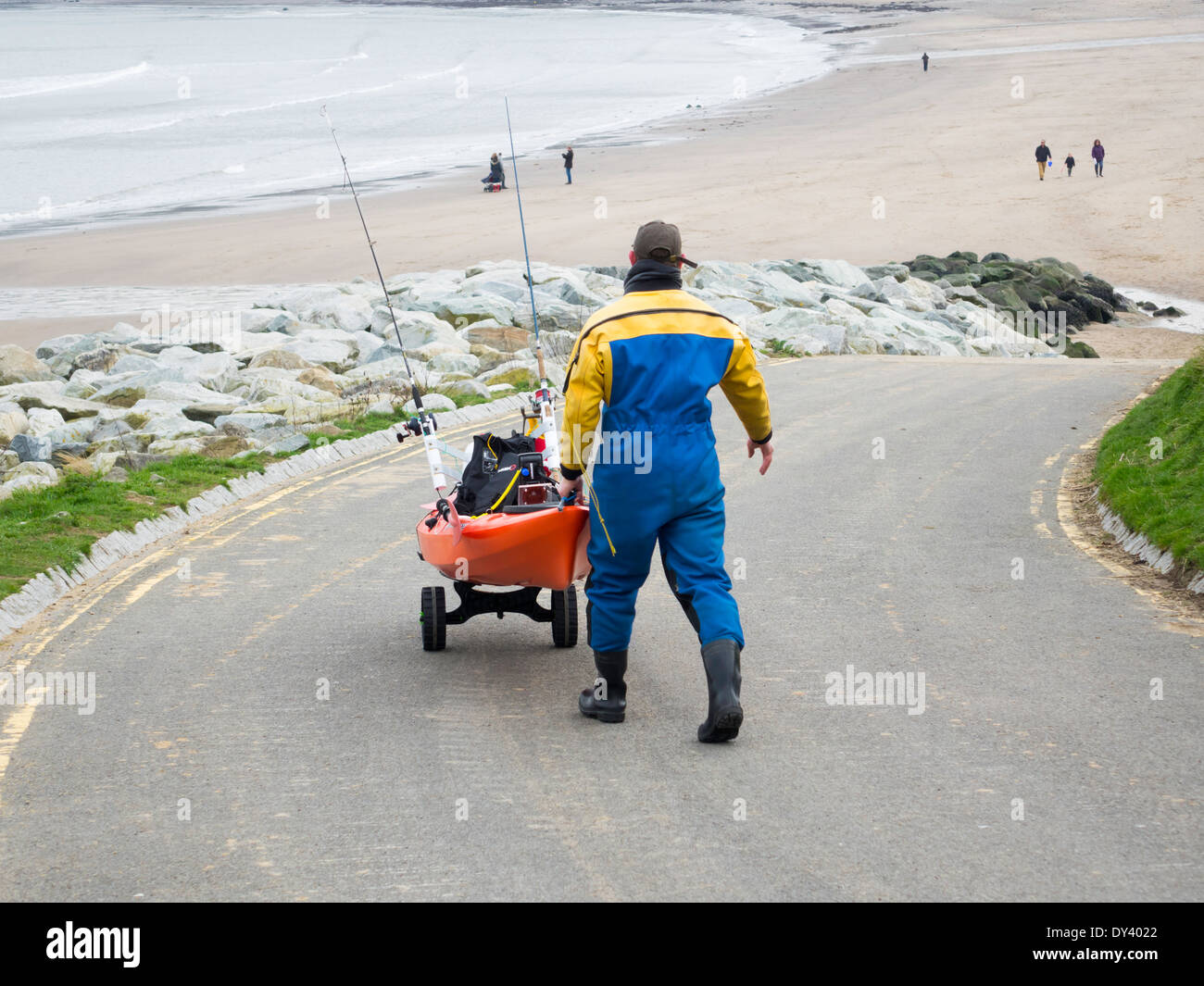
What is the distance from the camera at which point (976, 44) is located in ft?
266

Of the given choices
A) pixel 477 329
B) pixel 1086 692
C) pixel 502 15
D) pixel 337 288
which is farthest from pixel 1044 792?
pixel 502 15

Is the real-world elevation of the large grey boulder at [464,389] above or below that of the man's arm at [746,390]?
below

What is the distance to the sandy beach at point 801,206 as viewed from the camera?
33344mm

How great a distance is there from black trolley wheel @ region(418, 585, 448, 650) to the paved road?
98 mm

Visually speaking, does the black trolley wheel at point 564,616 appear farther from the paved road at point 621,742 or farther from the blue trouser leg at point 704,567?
the blue trouser leg at point 704,567

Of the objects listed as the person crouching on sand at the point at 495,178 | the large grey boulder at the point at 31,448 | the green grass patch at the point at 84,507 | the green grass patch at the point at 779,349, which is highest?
the person crouching on sand at the point at 495,178

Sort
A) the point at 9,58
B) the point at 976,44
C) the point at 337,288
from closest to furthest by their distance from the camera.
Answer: the point at 337,288, the point at 976,44, the point at 9,58

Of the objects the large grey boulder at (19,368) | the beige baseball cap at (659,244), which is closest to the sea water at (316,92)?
the large grey boulder at (19,368)

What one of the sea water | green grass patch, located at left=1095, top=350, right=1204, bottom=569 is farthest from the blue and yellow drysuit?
the sea water

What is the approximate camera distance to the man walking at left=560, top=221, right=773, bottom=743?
19.5 feet

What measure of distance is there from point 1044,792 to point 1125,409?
11.6 m

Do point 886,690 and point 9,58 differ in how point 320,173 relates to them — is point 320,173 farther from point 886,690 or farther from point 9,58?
point 9,58

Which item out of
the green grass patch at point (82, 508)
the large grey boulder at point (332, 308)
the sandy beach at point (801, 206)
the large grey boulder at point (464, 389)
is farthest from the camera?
the sandy beach at point (801, 206)

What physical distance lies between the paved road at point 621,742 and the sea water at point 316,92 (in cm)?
3680
